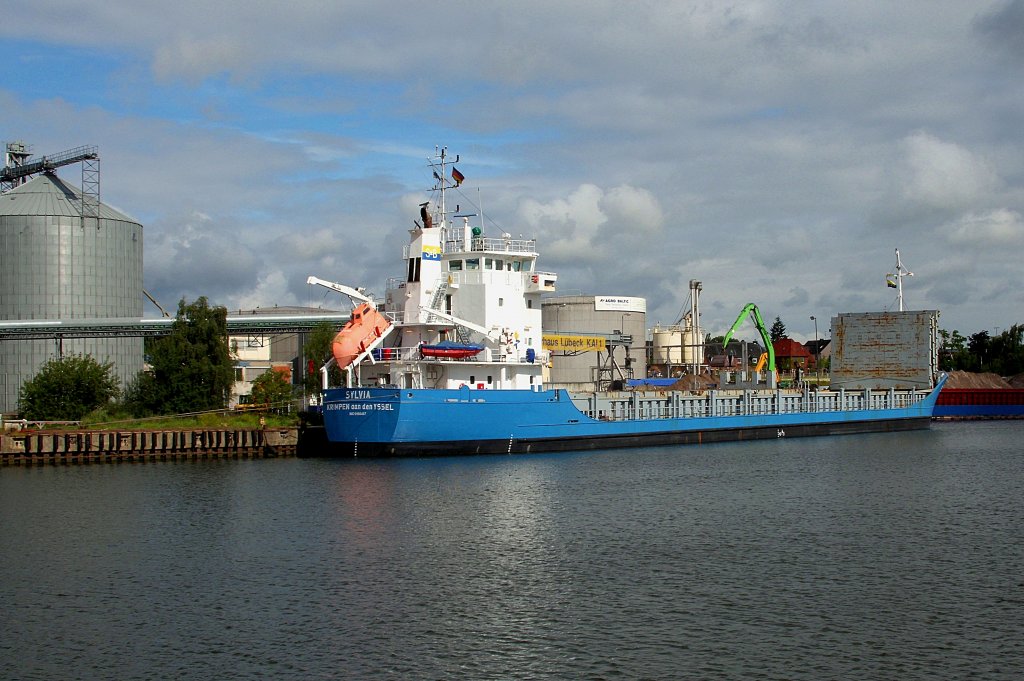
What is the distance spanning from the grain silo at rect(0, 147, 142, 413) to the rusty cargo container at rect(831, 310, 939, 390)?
37423 millimetres

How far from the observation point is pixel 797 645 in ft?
45.5

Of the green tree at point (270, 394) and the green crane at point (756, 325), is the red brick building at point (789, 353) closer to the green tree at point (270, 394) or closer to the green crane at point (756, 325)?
the green crane at point (756, 325)

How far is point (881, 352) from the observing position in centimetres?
5609

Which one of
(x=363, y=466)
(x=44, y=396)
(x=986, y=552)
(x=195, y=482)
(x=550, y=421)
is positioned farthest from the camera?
(x=44, y=396)

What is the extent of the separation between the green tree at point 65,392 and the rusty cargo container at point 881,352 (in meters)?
37.5

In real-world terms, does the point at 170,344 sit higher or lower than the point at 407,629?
higher

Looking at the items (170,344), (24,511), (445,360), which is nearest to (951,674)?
(24,511)

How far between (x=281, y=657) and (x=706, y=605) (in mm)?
6456

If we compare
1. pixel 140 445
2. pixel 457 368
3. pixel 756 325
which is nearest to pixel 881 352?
pixel 756 325

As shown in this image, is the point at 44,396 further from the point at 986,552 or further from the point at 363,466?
the point at 986,552

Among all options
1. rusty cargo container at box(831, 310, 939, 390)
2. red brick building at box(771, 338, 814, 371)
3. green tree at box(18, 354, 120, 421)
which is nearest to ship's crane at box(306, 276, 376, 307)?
green tree at box(18, 354, 120, 421)

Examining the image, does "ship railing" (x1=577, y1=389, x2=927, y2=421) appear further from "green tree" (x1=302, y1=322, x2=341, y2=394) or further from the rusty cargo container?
"green tree" (x1=302, y1=322, x2=341, y2=394)

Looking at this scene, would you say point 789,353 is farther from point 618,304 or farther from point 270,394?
point 270,394

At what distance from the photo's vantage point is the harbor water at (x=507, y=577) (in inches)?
529
